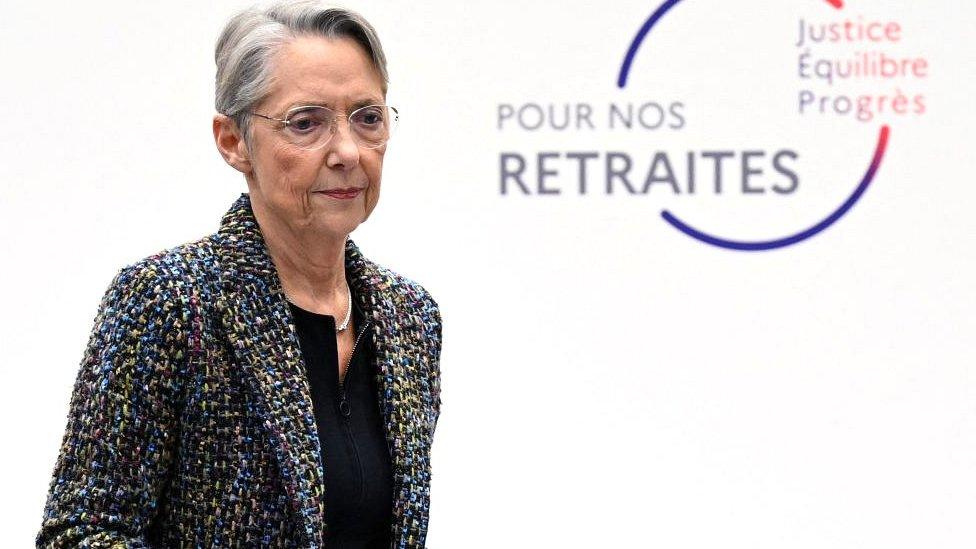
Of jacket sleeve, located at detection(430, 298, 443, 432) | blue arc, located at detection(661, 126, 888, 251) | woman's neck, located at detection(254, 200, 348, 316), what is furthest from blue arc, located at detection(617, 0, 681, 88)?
woman's neck, located at detection(254, 200, 348, 316)

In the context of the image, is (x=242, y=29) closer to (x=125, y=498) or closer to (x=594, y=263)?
(x=125, y=498)

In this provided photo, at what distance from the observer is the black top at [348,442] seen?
150 centimetres

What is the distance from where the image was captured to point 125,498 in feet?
4.50

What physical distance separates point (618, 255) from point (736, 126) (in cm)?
45

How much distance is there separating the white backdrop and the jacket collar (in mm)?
1775

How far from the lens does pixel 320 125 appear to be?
1.52 metres

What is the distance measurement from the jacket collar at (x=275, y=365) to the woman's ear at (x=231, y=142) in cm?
5

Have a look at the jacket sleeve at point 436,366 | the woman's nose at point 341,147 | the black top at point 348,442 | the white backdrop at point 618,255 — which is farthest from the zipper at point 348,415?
the white backdrop at point 618,255

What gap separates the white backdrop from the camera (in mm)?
3352

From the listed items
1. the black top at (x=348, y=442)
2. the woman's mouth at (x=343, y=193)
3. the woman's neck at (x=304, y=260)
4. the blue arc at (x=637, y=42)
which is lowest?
the black top at (x=348, y=442)

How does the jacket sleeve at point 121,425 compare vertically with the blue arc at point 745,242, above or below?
below

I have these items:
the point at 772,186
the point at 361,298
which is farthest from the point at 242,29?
the point at 772,186

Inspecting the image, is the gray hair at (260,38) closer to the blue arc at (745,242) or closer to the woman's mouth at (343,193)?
the woman's mouth at (343,193)

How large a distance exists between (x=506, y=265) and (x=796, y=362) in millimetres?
791
